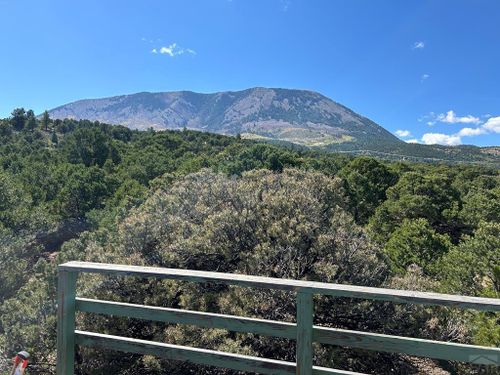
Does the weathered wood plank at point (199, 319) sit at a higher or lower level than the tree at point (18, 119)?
lower

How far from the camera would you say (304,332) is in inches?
72.2

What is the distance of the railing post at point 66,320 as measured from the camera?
7.13ft

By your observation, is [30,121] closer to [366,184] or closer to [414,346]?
[366,184]

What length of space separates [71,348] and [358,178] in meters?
24.2

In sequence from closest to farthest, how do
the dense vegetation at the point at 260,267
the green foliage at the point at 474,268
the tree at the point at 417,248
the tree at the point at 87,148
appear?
the dense vegetation at the point at 260,267 → the green foliage at the point at 474,268 → the tree at the point at 417,248 → the tree at the point at 87,148

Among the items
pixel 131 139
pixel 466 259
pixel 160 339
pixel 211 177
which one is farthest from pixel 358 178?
pixel 131 139

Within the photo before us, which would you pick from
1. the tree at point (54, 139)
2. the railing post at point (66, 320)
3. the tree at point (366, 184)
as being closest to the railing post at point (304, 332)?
the railing post at point (66, 320)

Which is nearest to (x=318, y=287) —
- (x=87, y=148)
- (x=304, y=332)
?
(x=304, y=332)

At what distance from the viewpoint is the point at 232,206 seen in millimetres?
7727

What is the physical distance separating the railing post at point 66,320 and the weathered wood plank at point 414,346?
1315 millimetres

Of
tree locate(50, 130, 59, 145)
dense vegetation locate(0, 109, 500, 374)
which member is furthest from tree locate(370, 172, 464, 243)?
tree locate(50, 130, 59, 145)

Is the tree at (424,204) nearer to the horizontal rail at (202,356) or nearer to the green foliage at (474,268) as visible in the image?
the green foliage at (474,268)

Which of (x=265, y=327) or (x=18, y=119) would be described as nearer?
(x=265, y=327)

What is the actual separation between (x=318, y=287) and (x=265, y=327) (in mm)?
330
